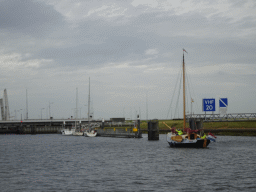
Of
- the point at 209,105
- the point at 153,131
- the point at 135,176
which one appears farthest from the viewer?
the point at 153,131


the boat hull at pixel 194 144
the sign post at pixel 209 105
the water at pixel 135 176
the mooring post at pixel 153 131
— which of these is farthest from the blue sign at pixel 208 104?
A: the water at pixel 135 176

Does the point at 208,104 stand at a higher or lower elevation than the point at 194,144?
higher

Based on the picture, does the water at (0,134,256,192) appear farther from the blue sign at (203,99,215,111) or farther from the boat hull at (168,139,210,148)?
the blue sign at (203,99,215,111)

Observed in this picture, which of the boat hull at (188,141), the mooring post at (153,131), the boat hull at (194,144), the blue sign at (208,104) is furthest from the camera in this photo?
the mooring post at (153,131)

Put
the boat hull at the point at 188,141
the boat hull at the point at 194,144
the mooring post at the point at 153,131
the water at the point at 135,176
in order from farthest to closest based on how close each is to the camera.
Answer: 1. the mooring post at the point at 153,131
2. the boat hull at the point at 194,144
3. the boat hull at the point at 188,141
4. the water at the point at 135,176

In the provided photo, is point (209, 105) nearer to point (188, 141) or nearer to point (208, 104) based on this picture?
point (208, 104)

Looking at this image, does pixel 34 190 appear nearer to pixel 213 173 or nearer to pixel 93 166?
pixel 93 166

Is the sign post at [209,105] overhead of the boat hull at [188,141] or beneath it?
overhead

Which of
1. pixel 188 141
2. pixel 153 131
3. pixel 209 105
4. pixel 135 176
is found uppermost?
pixel 209 105

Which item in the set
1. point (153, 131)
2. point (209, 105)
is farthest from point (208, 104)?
point (153, 131)

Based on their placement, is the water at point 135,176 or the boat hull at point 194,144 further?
the boat hull at point 194,144

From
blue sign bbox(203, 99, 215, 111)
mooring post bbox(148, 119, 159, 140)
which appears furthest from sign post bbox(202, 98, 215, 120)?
mooring post bbox(148, 119, 159, 140)

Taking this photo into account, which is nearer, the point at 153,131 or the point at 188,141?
the point at 188,141

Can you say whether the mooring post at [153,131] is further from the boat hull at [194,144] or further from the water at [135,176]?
the water at [135,176]
